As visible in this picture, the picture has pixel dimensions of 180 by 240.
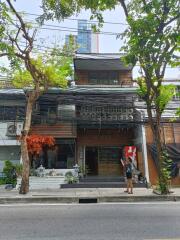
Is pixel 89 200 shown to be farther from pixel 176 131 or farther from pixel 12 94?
pixel 12 94

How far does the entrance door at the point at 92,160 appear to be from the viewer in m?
21.8

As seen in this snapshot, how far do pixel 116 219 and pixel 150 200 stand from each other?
15.5ft

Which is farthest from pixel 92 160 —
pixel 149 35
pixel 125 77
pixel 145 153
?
pixel 149 35

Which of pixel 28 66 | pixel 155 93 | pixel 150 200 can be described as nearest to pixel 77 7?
pixel 28 66

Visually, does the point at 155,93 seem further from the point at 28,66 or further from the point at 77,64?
the point at 77,64

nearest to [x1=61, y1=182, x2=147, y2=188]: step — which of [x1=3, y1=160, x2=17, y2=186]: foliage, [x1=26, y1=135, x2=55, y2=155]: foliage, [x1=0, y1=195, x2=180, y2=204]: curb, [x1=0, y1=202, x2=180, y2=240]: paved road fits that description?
[x1=26, y1=135, x2=55, y2=155]: foliage

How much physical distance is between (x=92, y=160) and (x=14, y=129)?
5824 mm

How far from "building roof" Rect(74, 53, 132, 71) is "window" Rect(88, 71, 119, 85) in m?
0.48

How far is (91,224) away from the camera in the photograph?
7.71m

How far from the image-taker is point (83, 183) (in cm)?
1823

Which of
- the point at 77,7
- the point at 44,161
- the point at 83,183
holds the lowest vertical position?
the point at 83,183

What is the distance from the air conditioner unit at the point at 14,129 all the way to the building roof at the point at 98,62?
18.4 feet

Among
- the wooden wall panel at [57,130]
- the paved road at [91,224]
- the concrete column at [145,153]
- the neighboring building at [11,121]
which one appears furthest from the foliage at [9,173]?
the paved road at [91,224]

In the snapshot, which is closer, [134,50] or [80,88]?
[134,50]
